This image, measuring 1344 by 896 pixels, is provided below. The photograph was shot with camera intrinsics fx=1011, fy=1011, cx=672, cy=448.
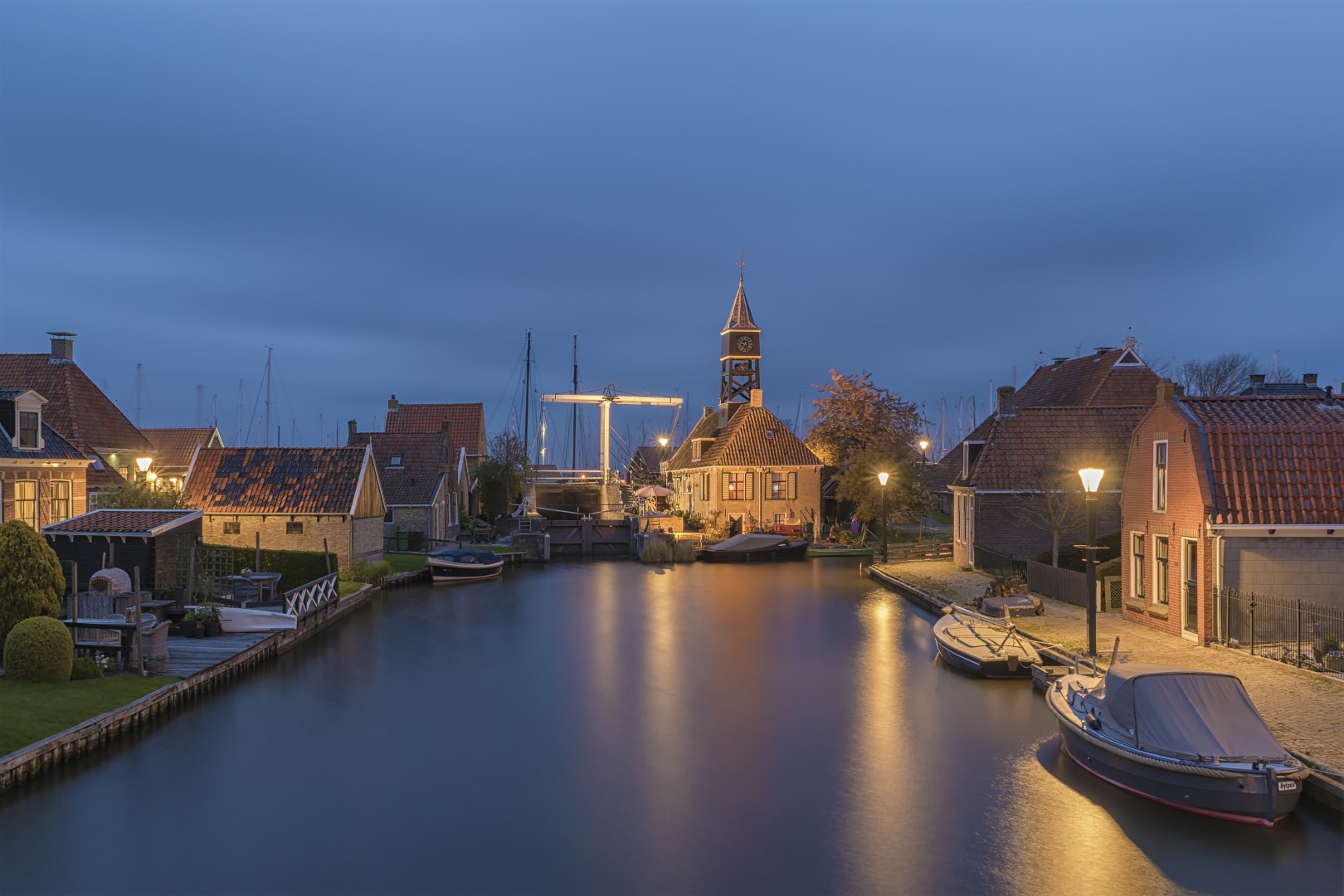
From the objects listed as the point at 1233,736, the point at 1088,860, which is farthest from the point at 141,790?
the point at 1233,736

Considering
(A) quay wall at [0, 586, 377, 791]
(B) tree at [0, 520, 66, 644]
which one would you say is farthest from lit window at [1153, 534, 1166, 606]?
(B) tree at [0, 520, 66, 644]

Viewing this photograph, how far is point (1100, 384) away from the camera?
5138 centimetres

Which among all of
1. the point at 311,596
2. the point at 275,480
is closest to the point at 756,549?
the point at 275,480

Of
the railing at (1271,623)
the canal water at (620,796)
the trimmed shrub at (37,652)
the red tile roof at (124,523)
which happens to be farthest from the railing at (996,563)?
the trimmed shrub at (37,652)

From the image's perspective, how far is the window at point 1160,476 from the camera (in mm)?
26875

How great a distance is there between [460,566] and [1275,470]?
3455 cm

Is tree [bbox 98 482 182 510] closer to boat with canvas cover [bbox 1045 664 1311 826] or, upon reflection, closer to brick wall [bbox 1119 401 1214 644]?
boat with canvas cover [bbox 1045 664 1311 826]

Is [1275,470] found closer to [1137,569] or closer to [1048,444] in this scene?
[1137,569]

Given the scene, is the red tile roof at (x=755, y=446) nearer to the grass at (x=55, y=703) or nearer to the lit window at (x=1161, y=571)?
the lit window at (x=1161, y=571)

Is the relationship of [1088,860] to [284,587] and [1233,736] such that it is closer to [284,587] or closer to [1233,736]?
[1233,736]

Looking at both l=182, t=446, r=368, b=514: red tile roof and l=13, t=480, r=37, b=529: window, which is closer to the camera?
l=13, t=480, r=37, b=529: window

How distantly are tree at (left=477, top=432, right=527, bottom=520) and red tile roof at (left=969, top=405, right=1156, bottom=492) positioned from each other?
40.8 meters

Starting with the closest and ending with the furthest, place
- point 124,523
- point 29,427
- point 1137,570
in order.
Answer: point 1137,570, point 124,523, point 29,427

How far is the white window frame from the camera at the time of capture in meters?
26.5
